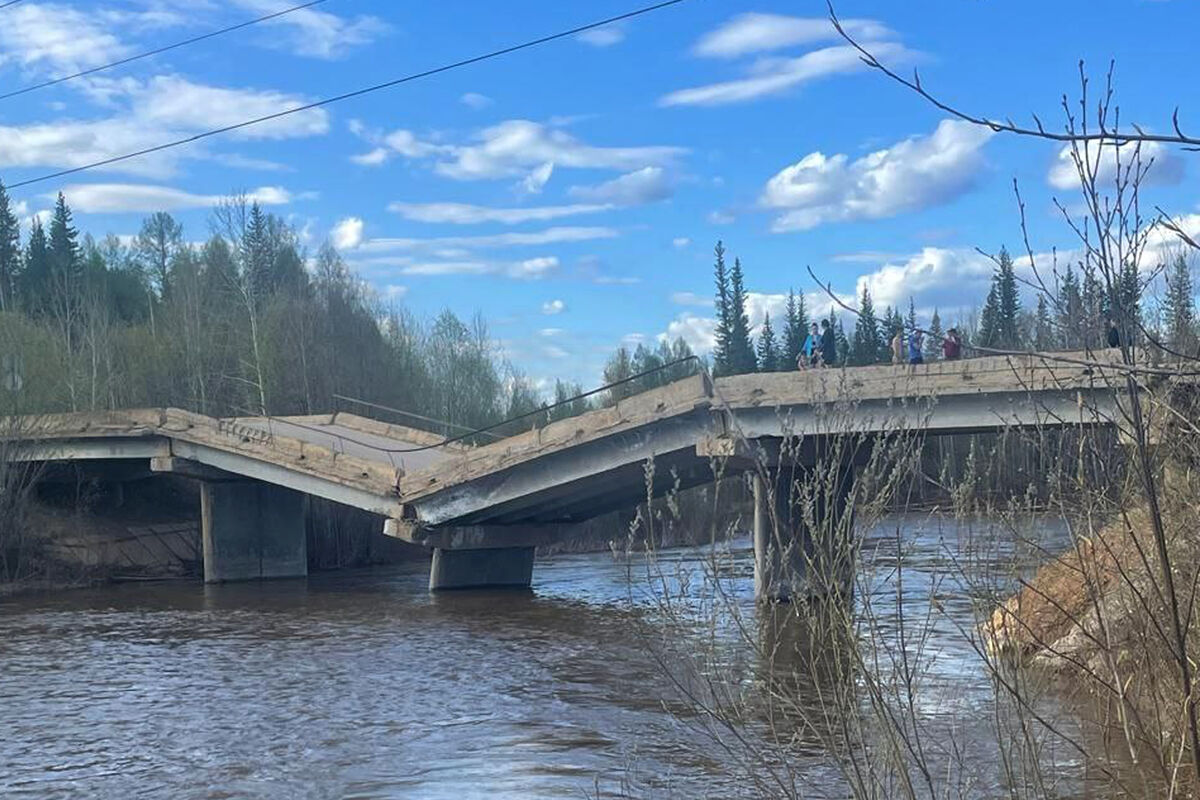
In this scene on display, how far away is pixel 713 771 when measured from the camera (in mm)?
11195

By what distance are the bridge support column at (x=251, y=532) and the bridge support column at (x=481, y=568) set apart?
668cm

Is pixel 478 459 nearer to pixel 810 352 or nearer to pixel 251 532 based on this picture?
pixel 810 352

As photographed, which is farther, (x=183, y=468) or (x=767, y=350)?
(x=767, y=350)

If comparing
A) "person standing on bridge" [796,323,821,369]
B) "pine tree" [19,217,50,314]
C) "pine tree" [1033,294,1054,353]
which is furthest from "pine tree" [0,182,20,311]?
"pine tree" [1033,294,1054,353]

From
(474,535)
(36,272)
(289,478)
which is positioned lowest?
(474,535)

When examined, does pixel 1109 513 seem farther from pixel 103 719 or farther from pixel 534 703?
pixel 103 719

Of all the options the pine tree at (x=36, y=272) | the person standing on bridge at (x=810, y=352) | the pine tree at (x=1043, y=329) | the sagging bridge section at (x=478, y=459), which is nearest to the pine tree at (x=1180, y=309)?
the pine tree at (x=1043, y=329)

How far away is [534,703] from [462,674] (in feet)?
8.92

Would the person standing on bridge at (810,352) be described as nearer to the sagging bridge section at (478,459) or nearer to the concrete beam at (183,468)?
the sagging bridge section at (478,459)

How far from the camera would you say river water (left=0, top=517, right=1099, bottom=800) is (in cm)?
1078

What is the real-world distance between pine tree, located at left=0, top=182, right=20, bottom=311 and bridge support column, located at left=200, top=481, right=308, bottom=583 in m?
46.7

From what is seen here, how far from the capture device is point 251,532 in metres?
35.4

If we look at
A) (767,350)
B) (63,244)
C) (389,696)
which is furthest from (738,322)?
(389,696)

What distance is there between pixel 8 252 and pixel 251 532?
Answer: 6056cm
